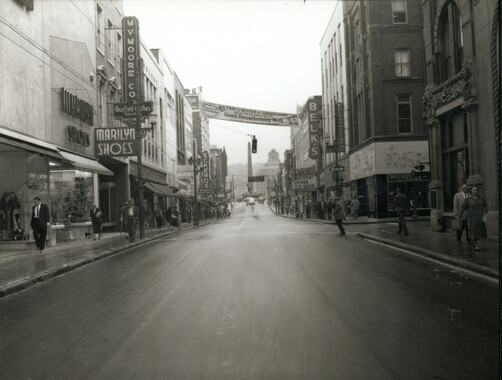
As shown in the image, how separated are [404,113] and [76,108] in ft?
74.2

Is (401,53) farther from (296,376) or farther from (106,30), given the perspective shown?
(296,376)

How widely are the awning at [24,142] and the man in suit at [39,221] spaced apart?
1724mm

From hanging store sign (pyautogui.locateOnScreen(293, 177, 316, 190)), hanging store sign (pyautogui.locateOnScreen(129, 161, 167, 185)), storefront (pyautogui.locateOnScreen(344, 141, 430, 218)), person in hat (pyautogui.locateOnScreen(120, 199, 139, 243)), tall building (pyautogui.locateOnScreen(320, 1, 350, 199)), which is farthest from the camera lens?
hanging store sign (pyautogui.locateOnScreen(293, 177, 316, 190))

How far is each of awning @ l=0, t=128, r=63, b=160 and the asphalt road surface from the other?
19.5 ft

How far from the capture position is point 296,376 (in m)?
4.05

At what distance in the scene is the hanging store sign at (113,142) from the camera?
24406 mm

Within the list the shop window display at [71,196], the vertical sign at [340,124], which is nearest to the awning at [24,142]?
the shop window display at [71,196]

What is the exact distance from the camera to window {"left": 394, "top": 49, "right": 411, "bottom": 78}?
33.7 metres

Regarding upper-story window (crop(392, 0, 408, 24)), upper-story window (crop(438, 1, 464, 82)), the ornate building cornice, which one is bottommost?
the ornate building cornice

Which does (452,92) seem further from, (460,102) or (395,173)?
(395,173)

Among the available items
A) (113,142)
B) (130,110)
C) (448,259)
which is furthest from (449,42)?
(113,142)

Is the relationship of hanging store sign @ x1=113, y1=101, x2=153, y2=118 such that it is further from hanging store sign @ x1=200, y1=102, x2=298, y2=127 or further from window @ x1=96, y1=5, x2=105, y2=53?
hanging store sign @ x1=200, y1=102, x2=298, y2=127

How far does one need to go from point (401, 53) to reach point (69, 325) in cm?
3292

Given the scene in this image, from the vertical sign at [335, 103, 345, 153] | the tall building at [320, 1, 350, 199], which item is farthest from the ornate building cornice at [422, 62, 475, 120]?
the vertical sign at [335, 103, 345, 153]
